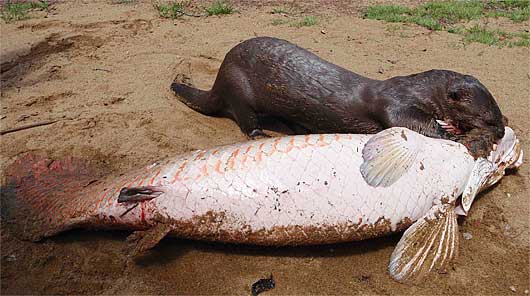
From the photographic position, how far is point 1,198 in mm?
3129

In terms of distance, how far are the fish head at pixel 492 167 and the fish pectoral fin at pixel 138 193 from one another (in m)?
1.89

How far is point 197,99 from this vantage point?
4.69m

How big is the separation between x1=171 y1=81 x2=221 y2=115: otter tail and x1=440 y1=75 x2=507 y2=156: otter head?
2162mm

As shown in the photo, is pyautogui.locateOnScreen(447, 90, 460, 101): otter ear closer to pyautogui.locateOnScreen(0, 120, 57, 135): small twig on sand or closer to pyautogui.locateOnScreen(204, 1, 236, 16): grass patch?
pyautogui.locateOnScreen(0, 120, 57, 135): small twig on sand

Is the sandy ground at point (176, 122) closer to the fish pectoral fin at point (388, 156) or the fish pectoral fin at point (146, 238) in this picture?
the fish pectoral fin at point (146, 238)

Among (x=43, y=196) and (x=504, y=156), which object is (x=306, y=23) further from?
(x=43, y=196)

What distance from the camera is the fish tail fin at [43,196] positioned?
9.52 ft

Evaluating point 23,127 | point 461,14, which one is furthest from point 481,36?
point 23,127

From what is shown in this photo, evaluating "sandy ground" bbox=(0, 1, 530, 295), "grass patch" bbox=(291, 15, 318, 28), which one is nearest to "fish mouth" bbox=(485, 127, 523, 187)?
"sandy ground" bbox=(0, 1, 530, 295)

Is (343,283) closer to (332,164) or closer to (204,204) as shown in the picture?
(332,164)

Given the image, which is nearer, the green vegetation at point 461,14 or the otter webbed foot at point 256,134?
the otter webbed foot at point 256,134

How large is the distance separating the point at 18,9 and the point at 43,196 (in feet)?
19.5

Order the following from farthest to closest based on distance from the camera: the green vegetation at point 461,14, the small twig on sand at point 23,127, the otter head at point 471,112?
1. the green vegetation at point 461,14
2. the small twig on sand at point 23,127
3. the otter head at point 471,112

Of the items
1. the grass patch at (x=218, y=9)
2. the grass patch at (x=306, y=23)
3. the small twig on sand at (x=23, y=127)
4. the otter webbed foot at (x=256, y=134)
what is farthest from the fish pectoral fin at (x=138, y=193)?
the grass patch at (x=218, y=9)
